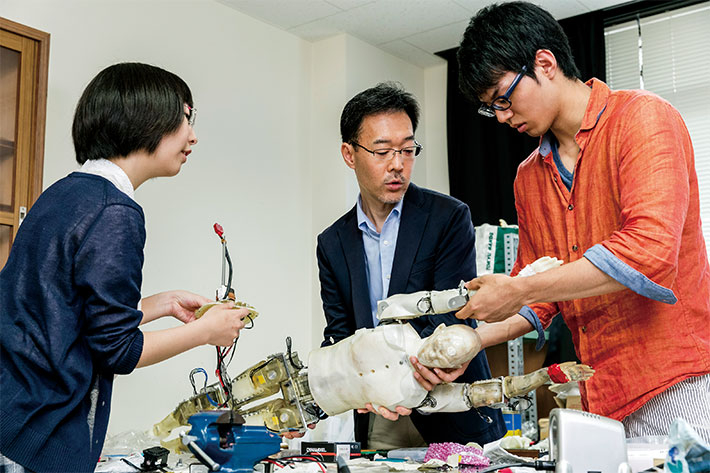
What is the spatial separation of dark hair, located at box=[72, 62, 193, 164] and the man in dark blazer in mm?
759

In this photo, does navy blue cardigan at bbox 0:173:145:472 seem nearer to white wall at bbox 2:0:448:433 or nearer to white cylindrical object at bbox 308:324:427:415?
white cylindrical object at bbox 308:324:427:415

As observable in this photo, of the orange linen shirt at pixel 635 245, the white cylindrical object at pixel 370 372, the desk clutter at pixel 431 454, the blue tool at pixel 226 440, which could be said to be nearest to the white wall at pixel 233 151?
the desk clutter at pixel 431 454

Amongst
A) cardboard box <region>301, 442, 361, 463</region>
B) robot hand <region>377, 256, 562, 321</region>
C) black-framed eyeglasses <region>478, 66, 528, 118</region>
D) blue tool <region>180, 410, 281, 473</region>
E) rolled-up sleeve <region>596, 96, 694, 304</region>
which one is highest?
black-framed eyeglasses <region>478, 66, 528, 118</region>

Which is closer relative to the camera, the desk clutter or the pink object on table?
the desk clutter

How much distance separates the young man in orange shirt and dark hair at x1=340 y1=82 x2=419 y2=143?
1.95ft

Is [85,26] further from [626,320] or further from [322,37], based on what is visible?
[626,320]

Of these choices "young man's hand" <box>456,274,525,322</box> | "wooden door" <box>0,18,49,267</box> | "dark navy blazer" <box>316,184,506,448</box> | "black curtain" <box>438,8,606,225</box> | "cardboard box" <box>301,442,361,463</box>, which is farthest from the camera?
"black curtain" <box>438,8,606,225</box>

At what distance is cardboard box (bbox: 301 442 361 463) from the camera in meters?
1.71

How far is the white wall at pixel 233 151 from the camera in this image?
3.26 metres

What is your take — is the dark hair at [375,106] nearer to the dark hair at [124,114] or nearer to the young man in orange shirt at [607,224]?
the young man in orange shirt at [607,224]

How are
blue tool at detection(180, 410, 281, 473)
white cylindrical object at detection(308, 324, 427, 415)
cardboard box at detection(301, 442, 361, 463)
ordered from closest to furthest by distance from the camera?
blue tool at detection(180, 410, 281, 473) < white cylindrical object at detection(308, 324, 427, 415) < cardboard box at detection(301, 442, 361, 463)

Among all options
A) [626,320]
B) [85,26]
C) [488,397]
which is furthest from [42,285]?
[85,26]

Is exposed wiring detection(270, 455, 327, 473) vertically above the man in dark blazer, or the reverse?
the man in dark blazer

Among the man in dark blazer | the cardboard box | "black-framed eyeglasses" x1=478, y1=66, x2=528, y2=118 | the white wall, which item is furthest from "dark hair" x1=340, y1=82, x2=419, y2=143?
the white wall
